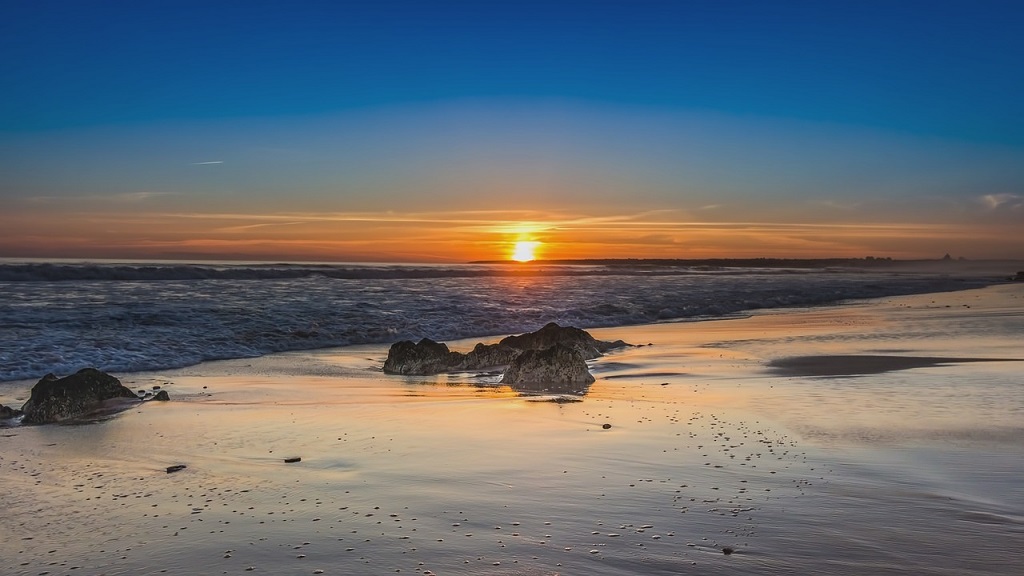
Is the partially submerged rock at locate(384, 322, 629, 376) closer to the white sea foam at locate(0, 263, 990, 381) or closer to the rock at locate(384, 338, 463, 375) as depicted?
the rock at locate(384, 338, 463, 375)

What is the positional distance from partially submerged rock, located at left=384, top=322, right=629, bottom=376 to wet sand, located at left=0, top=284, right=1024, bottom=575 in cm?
196

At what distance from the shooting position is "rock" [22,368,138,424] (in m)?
7.90

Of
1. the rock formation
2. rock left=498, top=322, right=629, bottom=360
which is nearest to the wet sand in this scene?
the rock formation

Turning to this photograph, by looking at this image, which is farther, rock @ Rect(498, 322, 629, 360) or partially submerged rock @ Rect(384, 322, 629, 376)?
rock @ Rect(498, 322, 629, 360)

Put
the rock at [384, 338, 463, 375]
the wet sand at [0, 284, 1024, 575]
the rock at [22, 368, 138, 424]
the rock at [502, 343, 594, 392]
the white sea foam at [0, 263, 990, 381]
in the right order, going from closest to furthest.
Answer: the wet sand at [0, 284, 1024, 575] → the rock at [22, 368, 138, 424] → the rock at [502, 343, 594, 392] → the rock at [384, 338, 463, 375] → the white sea foam at [0, 263, 990, 381]

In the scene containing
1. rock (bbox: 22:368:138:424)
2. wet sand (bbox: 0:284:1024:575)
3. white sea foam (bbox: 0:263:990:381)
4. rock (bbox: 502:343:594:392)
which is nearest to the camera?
wet sand (bbox: 0:284:1024:575)

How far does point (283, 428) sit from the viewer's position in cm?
727

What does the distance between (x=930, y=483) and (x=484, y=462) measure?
125 inches

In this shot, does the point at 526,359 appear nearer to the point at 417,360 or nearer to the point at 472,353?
the point at 417,360

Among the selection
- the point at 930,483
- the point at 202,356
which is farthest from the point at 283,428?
the point at 202,356

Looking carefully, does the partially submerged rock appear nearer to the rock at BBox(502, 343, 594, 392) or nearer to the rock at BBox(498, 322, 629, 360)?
the rock at BBox(498, 322, 629, 360)

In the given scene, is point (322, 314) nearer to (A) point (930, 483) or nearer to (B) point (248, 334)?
(B) point (248, 334)

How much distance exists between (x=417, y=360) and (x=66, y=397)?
5.28m

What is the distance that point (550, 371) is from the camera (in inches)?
413
